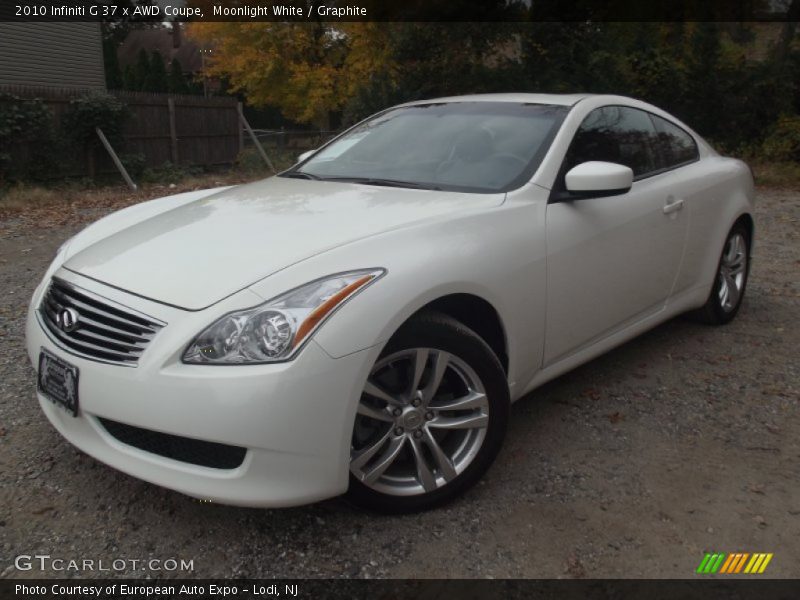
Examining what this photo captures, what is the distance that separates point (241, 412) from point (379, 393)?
0.49 meters

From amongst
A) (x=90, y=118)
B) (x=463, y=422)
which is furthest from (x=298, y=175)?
(x=90, y=118)

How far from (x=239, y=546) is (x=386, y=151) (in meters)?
2.10

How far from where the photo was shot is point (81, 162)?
13117 millimetres

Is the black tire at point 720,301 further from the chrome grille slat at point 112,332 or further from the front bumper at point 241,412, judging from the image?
the chrome grille slat at point 112,332

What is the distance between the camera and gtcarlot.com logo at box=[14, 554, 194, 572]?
228 cm

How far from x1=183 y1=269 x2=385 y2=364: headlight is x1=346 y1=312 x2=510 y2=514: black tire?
315 millimetres

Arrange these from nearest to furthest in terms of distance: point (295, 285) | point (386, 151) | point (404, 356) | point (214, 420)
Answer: point (214, 420) → point (295, 285) → point (404, 356) → point (386, 151)

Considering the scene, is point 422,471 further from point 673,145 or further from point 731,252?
point 731,252

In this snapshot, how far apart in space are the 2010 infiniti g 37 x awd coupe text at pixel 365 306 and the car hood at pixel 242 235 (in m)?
0.01

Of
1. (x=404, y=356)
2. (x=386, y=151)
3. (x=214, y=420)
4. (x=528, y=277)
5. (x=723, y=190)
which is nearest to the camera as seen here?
(x=214, y=420)

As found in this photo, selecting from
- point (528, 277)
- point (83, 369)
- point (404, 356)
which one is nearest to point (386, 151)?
point (528, 277)

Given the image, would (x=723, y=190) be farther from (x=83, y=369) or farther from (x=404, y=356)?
(x=83, y=369)

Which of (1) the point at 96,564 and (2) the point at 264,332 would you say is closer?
(2) the point at 264,332

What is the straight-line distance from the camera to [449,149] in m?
3.48
